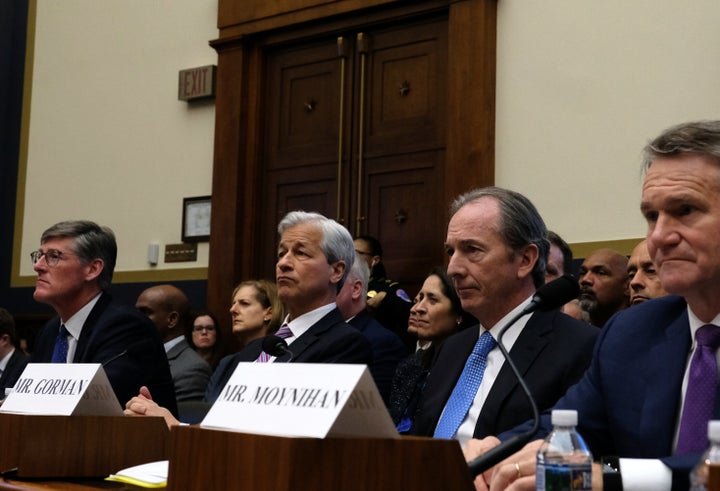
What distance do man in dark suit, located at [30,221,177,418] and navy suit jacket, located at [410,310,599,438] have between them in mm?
1227

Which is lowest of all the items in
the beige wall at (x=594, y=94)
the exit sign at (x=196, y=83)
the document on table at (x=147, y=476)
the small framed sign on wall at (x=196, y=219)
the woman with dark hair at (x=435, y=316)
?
the document on table at (x=147, y=476)

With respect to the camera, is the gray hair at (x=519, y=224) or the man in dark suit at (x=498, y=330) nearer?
the man in dark suit at (x=498, y=330)

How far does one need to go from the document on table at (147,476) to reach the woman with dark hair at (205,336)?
12.6ft

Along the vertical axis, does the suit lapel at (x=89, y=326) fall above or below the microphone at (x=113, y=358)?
above

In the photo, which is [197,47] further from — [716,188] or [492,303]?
[716,188]

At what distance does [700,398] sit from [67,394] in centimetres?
156

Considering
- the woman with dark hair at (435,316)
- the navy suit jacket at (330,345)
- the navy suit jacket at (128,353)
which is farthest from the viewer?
the woman with dark hair at (435,316)

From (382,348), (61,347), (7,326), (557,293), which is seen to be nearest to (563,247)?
(382,348)

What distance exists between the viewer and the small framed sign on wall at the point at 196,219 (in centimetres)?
702

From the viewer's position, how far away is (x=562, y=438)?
1.54 metres

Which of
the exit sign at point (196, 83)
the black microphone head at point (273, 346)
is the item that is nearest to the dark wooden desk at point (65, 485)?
the black microphone head at point (273, 346)

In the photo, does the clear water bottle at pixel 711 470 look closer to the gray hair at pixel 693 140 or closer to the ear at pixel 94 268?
the gray hair at pixel 693 140

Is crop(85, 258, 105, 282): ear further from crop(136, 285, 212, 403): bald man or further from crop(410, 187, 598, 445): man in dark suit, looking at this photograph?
crop(410, 187, 598, 445): man in dark suit

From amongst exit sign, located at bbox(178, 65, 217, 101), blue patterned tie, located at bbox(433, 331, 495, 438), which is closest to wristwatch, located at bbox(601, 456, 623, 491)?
blue patterned tie, located at bbox(433, 331, 495, 438)
